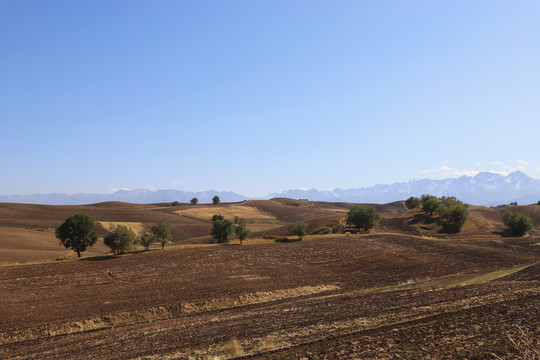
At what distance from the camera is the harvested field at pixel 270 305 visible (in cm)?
1703

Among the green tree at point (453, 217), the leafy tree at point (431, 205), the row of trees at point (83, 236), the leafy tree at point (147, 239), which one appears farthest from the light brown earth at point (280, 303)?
the leafy tree at point (431, 205)

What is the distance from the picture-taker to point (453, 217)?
319ft

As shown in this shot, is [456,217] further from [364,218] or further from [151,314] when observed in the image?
[151,314]

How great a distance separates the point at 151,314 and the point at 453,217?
95.5m

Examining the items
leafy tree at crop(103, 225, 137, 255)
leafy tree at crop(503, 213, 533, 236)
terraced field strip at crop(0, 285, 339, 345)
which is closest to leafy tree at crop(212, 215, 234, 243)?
leafy tree at crop(103, 225, 137, 255)

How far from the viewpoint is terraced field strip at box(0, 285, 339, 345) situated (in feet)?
82.7

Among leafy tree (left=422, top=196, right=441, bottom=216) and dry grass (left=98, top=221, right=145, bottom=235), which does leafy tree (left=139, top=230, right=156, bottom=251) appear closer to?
dry grass (left=98, top=221, right=145, bottom=235)

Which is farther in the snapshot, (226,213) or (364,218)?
(226,213)

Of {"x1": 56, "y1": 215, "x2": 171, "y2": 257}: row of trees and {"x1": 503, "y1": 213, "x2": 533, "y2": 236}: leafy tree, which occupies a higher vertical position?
{"x1": 56, "y1": 215, "x2": 171, "y2": 257}: row of trees

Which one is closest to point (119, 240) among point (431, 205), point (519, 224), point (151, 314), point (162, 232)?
point (162, 232)

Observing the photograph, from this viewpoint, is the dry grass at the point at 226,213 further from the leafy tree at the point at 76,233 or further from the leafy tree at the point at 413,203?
the leafy tree at the point at 76,233

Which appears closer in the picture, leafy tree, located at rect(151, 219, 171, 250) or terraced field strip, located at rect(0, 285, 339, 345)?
terraced field strip, located at rect(0, 285, 339, 345)

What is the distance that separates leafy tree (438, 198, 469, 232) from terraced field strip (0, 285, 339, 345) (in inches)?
2920

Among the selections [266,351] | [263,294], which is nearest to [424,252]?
[263,294]
